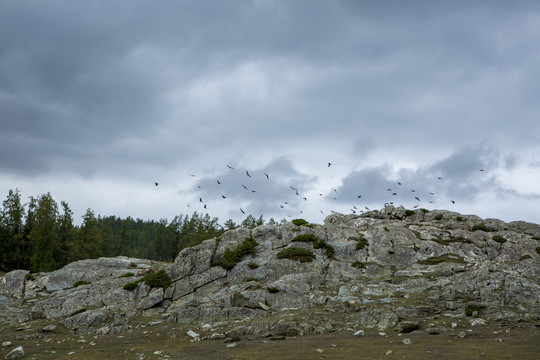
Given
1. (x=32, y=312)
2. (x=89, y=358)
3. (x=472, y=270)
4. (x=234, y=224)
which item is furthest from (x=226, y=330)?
(x=234, y=224)

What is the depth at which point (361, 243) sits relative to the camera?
4600 cm

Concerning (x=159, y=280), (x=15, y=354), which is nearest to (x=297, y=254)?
(x=159, y=280)

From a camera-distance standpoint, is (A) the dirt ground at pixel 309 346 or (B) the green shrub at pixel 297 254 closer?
(A) the dirt ground at pixel 309 346

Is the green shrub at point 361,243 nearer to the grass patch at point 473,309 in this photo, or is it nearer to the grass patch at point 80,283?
the grass patch at point 473,309

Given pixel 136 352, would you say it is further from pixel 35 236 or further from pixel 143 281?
pixel 35 236

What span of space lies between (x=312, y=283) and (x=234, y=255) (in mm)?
11198

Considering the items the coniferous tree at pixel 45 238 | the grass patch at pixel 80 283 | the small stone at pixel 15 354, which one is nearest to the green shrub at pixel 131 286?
the grass patch at pixel 80 283

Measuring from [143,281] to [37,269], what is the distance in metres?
47.0

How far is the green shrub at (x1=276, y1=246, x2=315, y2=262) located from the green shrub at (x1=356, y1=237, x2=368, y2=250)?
22.3 ft

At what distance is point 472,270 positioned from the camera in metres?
37.7

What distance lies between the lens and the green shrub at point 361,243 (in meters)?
45.3

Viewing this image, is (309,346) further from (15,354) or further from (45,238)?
(45,238)

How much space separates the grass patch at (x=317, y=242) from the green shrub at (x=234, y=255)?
6.28 m

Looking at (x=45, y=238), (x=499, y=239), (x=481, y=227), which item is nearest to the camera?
(x=499, y=239)
